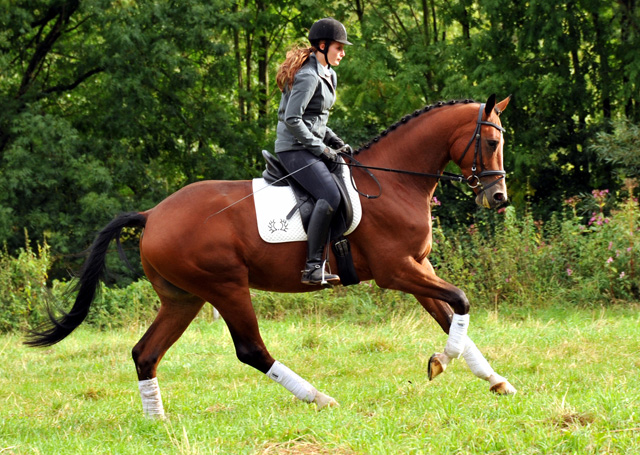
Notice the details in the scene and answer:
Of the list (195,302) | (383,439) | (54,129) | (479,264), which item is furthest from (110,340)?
(54,129)

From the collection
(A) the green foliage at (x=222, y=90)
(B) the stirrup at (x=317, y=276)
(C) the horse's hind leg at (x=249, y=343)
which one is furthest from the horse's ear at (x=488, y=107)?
(A) the green foliage at (x=222, y=90)

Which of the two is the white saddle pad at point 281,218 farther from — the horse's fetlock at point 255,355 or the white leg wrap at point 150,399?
the white leg wrap at point 150,399

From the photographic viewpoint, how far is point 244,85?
2691 cm

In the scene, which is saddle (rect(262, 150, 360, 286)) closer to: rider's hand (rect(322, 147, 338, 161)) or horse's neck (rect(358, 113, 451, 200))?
rider's hand (rect(322, 147, 338, 161))

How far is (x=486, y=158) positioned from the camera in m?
6.12

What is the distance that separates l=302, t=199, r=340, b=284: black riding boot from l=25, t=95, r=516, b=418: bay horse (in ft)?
0.53

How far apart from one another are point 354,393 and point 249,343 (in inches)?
40.6

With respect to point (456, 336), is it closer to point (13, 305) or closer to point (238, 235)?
point (238, 235)

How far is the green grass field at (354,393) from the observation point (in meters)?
4.62

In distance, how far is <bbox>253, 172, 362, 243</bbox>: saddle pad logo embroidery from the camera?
240 inches

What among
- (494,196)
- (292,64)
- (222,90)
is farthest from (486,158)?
(222,90)

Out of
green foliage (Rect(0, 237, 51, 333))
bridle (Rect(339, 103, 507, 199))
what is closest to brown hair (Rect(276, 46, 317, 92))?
bridle (Rect(339, 103, 507, 199))

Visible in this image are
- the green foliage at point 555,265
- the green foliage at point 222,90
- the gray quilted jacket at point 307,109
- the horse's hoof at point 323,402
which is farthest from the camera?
the green foliage at point 222,90

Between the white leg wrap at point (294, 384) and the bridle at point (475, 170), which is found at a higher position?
the bridle at point (475, 170)
